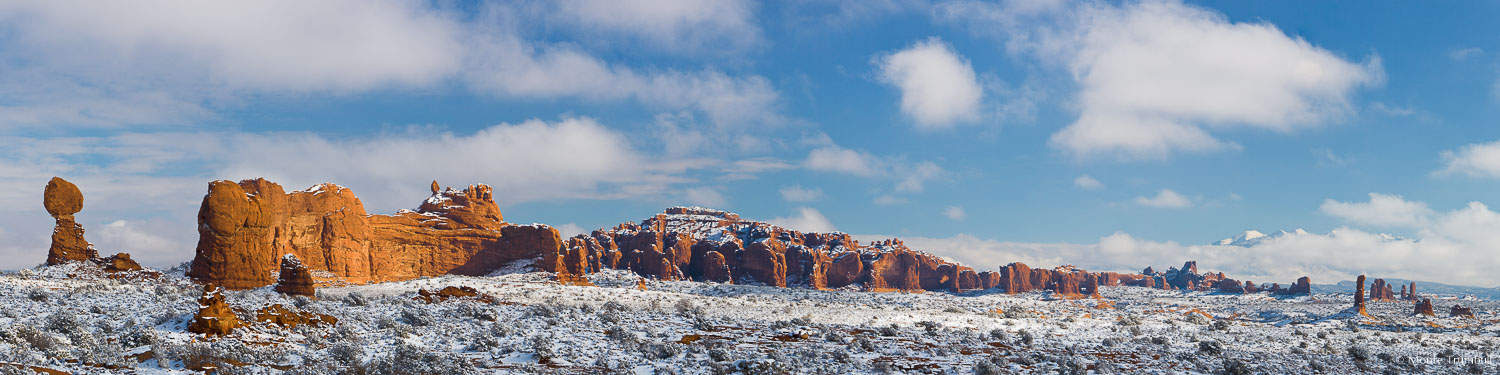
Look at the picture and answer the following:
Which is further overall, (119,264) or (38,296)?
(119,264)

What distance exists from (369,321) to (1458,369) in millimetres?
36338

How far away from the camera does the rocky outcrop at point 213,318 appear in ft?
66.6

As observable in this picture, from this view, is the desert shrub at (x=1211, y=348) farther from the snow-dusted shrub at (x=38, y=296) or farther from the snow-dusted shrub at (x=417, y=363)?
the snow-dusted shrub at (x=38, y=296)

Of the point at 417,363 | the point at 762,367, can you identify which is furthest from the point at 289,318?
the point at 762,367

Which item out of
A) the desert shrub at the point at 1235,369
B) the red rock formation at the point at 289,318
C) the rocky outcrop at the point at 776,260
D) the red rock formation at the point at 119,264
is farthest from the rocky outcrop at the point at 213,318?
the rocky outcrop at the point at 776,260

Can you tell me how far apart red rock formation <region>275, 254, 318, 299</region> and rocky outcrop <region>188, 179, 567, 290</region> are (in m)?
2.41

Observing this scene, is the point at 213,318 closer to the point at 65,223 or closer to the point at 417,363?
the point at 417,363

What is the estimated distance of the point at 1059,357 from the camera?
83.9ft

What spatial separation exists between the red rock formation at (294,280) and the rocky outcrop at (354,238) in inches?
95.0

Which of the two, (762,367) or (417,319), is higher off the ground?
(417,319)

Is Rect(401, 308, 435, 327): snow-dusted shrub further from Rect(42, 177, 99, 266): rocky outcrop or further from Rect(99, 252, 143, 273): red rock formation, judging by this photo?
Rect(42, 177, 99, 266): rocky outcrop

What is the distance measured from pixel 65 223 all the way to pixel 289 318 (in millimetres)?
31111

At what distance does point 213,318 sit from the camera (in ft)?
67.2

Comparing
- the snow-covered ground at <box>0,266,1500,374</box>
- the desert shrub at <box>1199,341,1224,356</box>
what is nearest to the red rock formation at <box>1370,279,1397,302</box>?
A: the snow-covered ground at <box>0,266,1500,374</box>
